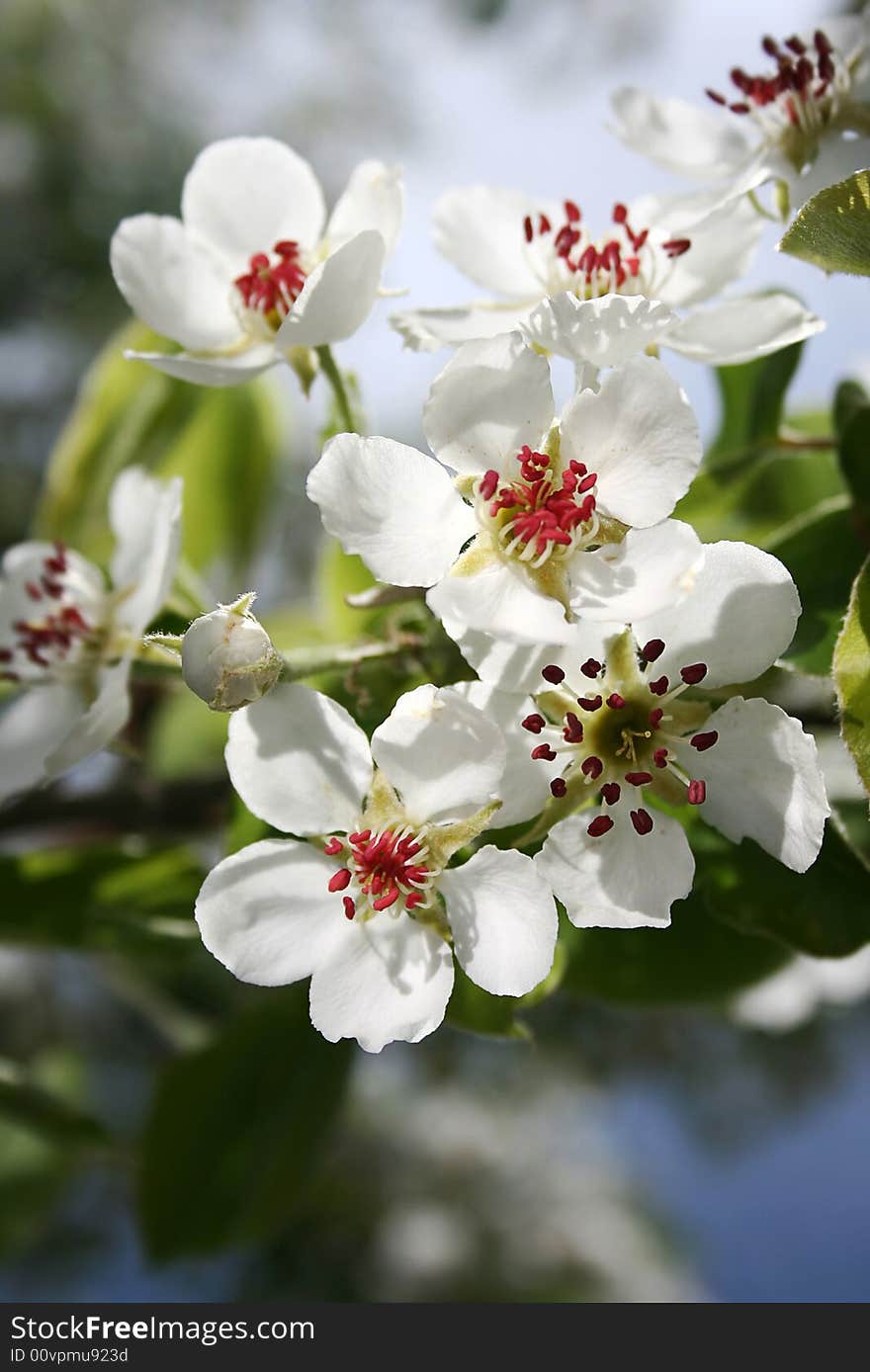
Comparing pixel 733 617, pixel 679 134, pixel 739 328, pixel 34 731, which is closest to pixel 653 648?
pixel 733 617

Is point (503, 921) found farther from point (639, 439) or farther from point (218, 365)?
point (218, 365)

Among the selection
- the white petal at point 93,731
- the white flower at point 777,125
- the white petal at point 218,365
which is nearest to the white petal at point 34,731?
the white petal at point 93,731

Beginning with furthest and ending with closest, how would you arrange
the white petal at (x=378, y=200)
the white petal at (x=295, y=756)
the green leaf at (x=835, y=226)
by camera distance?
the white petal at (x=378, y=200) < the white petal at (x=295, y=756) < the green leaf at (x=835, y=226)

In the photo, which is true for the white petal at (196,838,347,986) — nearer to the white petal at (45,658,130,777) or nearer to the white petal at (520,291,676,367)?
the white petal at (45,658,130,777)

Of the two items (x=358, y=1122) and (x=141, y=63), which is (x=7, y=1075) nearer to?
(x=358, y=1122)

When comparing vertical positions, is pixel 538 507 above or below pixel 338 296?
below

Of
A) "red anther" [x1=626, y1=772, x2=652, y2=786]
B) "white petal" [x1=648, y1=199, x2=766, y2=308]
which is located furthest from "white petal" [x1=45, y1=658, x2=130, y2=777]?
"white petal" [x1=648, y1=199, x2=766, y2=308]

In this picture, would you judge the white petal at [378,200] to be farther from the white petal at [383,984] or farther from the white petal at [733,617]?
the white petal at [383,984]
